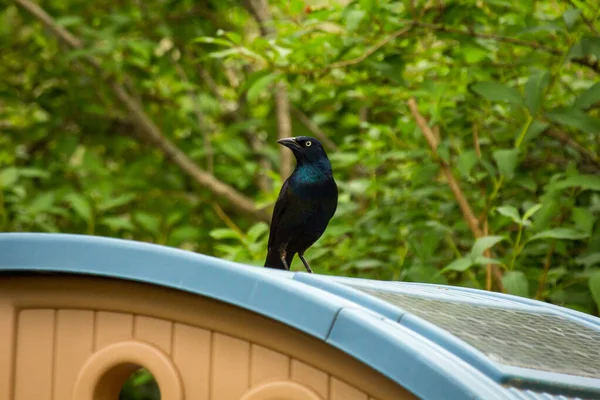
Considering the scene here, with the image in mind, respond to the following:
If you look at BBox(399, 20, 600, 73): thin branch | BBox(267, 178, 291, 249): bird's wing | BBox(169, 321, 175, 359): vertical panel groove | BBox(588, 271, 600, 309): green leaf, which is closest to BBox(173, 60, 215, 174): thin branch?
BBox(399, 20, 600, 73): thin branch

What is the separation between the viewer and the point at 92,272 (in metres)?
1.65

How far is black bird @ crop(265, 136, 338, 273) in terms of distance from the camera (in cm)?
233

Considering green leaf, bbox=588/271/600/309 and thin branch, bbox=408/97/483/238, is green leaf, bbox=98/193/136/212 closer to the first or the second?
thin branch, bbox=408/97/483/238

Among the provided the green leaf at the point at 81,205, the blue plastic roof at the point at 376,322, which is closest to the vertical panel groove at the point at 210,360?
the blue plastic roof at the point at 376,322

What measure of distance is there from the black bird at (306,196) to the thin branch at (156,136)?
2207 mm

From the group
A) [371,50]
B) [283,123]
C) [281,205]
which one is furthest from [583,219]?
[283,123]

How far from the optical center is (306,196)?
2332mm

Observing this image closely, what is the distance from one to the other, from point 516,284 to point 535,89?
0.61m

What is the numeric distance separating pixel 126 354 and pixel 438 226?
65.6 inches

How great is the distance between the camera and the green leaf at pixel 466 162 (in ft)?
9.72

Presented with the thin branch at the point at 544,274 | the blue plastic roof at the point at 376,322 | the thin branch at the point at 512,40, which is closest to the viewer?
Result: the blue plastic roof at the point at 376,322

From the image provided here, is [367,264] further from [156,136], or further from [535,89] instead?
[156,136]

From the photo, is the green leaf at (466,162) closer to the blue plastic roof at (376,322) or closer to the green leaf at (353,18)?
the green leaf at (353,18)

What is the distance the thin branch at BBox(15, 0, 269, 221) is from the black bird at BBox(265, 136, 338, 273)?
221cm
